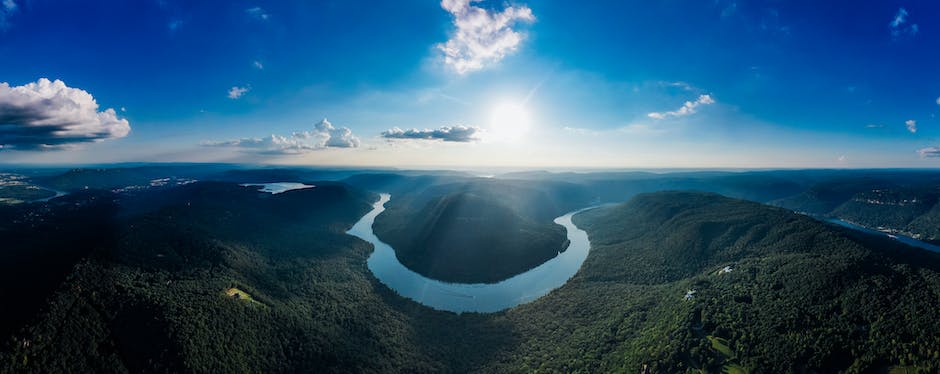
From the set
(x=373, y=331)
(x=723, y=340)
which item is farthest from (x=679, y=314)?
(x=373, y=331)

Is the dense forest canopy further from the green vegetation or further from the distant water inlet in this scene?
the distant water inlet

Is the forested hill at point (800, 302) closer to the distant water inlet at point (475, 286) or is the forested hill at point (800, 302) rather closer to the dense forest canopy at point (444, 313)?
the dense forest canopy at point (444, 313)

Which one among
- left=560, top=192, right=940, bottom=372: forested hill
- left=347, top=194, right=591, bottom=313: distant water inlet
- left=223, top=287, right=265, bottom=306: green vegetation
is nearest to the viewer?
left=560, top=192, right=940, bottom=372: forested hill

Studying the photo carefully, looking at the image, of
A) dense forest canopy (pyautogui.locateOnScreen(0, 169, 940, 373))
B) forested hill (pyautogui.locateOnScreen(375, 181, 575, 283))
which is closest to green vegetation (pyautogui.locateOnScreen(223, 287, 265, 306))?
dense forest canopy (pyautogui.locateOnScreen(0, 169, 940, 373))

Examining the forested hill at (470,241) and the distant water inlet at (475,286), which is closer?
the distant water inlet at (475,286)

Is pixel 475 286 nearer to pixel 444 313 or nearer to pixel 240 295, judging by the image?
pixel 444 313

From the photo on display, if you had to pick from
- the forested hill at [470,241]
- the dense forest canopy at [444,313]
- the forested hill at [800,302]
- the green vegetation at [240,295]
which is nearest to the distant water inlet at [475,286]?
the forested hill at [470,241]

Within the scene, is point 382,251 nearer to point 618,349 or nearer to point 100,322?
point 100,322
